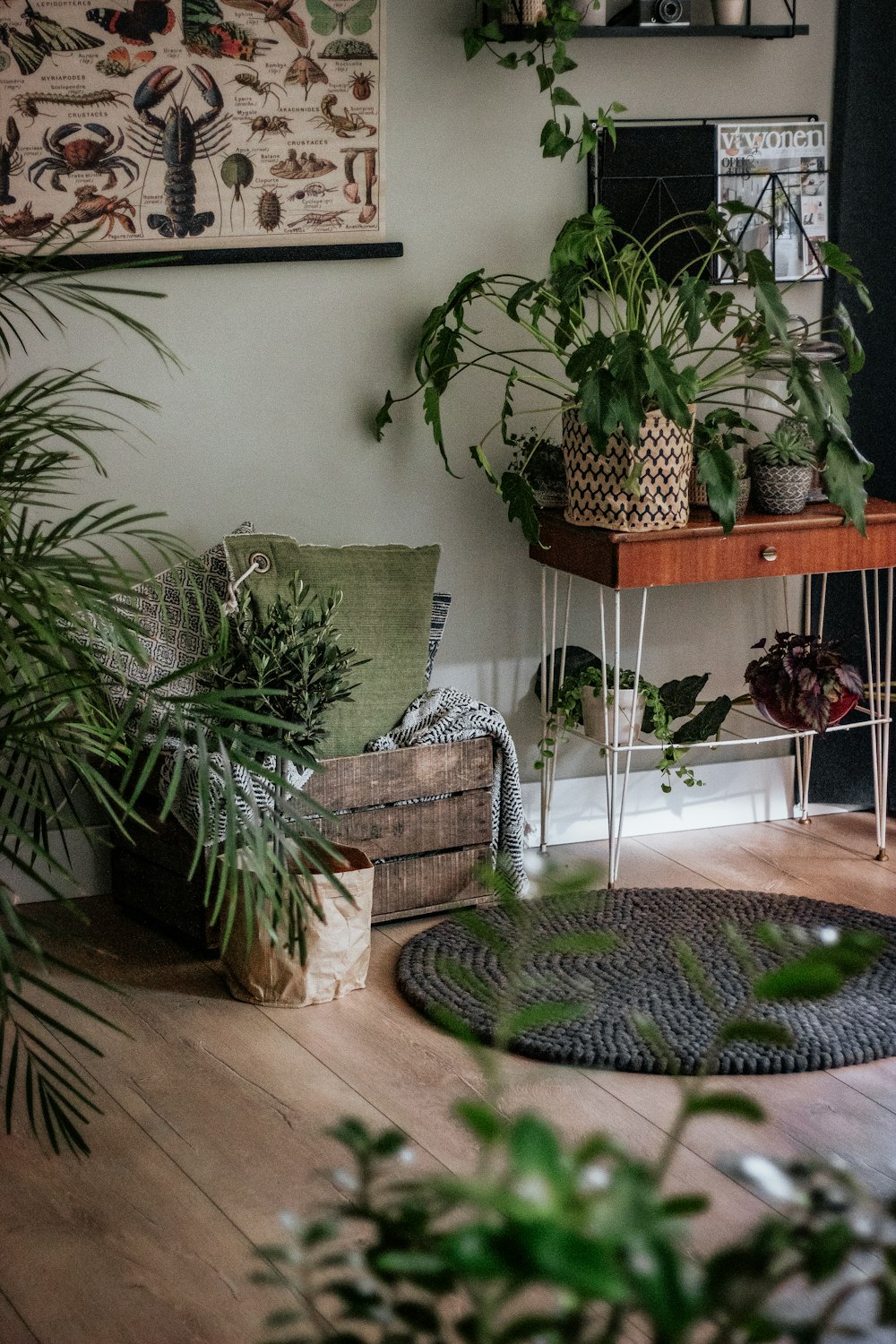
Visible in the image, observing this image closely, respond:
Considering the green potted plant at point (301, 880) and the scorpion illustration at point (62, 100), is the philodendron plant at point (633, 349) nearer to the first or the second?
the green potted plant at point (301, 880)

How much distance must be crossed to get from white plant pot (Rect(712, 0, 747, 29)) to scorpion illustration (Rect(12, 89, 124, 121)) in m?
1.28

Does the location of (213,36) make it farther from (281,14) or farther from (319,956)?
(319,956)

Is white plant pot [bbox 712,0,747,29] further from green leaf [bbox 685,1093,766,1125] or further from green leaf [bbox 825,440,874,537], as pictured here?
green leaf [bbox 685,1093,766,1125]

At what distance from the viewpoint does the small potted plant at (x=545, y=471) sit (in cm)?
318

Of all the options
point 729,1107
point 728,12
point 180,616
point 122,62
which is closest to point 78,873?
point 180,616

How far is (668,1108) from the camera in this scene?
7.59 feet

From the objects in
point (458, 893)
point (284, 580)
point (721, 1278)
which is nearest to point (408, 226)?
point (284, 580)

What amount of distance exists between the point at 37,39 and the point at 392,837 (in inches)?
65.0

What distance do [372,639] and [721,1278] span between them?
242 cm

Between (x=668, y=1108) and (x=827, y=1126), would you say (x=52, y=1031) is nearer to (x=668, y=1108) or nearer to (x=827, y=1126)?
(x=668, y=1108)

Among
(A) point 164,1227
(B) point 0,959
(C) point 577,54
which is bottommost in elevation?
(A) point 164,1227

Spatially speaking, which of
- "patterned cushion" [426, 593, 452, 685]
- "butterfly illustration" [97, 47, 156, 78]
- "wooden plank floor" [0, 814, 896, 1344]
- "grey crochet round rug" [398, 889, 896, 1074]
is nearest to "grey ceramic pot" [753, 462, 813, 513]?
"patterned cushion" [426, 593, 452, 685]

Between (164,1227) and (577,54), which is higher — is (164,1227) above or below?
below

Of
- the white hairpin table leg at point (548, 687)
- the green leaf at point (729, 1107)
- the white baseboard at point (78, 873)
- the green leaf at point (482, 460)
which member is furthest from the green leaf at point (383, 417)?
the green leaf at point (729, 1107)
